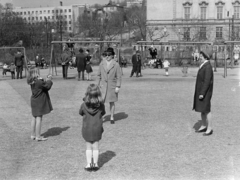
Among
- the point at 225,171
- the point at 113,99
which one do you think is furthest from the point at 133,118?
the point at 225,171

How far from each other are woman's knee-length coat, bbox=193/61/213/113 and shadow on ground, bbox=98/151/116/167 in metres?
2.39

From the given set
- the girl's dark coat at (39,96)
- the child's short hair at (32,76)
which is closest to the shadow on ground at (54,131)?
A: the girl's dark coat at (39,96)

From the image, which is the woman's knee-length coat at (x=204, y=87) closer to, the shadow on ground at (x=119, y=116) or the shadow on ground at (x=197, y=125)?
the shadow on ground at (x=197, y=125)

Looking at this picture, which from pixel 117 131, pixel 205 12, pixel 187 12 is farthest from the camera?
pixel 187 12

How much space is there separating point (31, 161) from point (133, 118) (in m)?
4.33

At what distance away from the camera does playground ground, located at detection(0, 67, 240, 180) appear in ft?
19.7

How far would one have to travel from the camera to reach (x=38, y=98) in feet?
26.1

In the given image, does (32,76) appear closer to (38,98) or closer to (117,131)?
(38,98)

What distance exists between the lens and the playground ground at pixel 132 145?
19.7 feet

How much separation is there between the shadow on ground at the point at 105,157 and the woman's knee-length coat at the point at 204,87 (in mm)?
2389

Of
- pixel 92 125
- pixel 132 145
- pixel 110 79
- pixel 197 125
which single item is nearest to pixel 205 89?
pixel 197 125

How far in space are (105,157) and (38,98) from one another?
2043 millimetres

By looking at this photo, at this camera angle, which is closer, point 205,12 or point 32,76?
point 32,76

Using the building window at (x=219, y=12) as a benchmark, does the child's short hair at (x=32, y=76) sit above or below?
below
